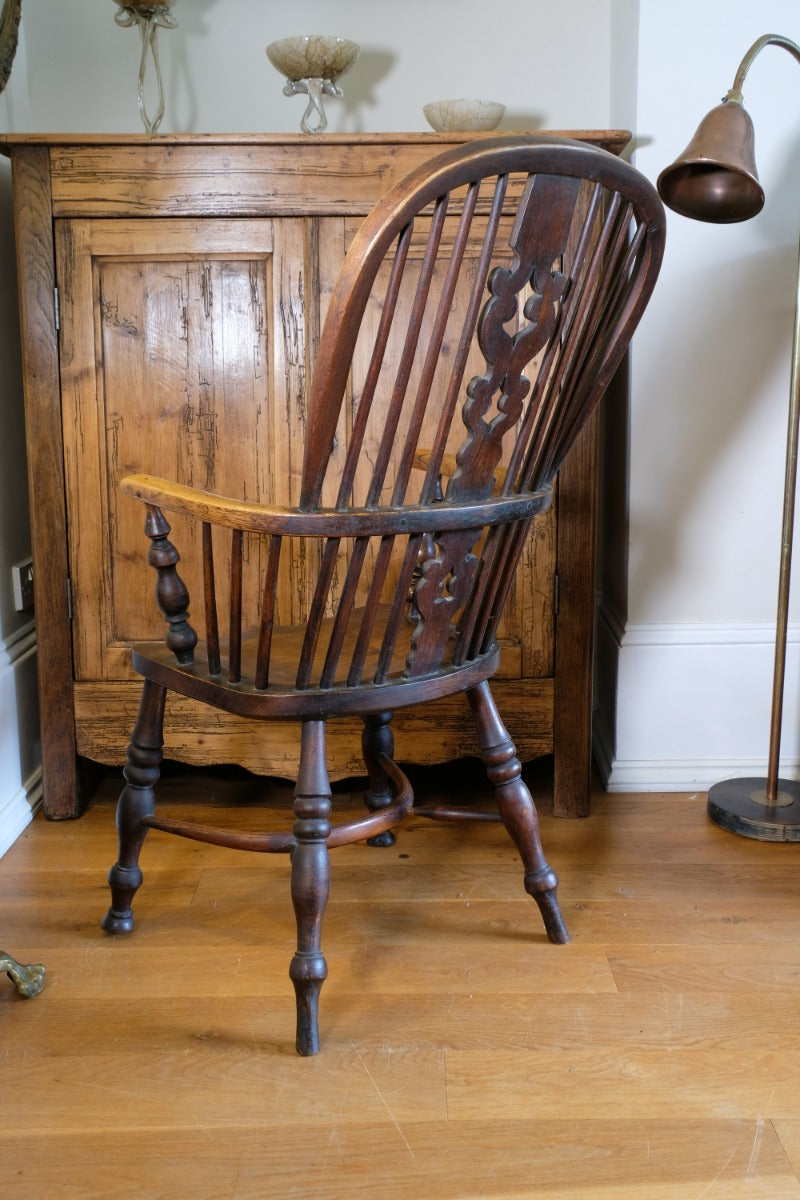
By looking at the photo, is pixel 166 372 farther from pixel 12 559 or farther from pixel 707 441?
pixel 707 441

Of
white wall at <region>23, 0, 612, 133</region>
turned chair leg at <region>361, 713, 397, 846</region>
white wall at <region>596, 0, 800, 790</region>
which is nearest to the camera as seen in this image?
turned chair leg at <region>361, 713, 397, 846</region>

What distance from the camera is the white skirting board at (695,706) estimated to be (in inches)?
94.5

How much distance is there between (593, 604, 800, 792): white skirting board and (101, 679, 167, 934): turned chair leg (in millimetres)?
1071

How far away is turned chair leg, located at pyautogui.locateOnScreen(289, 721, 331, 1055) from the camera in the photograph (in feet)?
4.86

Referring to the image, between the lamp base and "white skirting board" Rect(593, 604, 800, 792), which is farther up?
"white skirting board" Rect(593, 604, 800, 792)

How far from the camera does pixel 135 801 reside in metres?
1.73

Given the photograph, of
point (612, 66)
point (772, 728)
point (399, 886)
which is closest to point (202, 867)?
point (399, 886)

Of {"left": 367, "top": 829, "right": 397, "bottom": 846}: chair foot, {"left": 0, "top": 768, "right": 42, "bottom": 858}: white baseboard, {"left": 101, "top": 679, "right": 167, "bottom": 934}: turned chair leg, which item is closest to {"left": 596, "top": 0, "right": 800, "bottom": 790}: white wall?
{"left": 367, "top": 829, "right": 397, "bottom": 846}: chair foot

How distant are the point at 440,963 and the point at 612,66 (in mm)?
1956

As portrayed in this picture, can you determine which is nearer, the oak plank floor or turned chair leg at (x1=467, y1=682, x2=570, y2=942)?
the oak plank floor

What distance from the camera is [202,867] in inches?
81.0

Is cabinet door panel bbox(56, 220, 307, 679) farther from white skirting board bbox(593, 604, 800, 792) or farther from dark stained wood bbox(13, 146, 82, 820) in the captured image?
white skirting board bbox(593, 604, 800, 792)

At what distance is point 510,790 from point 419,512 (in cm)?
52

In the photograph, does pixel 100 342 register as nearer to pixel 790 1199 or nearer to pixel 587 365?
pixel 587 365
